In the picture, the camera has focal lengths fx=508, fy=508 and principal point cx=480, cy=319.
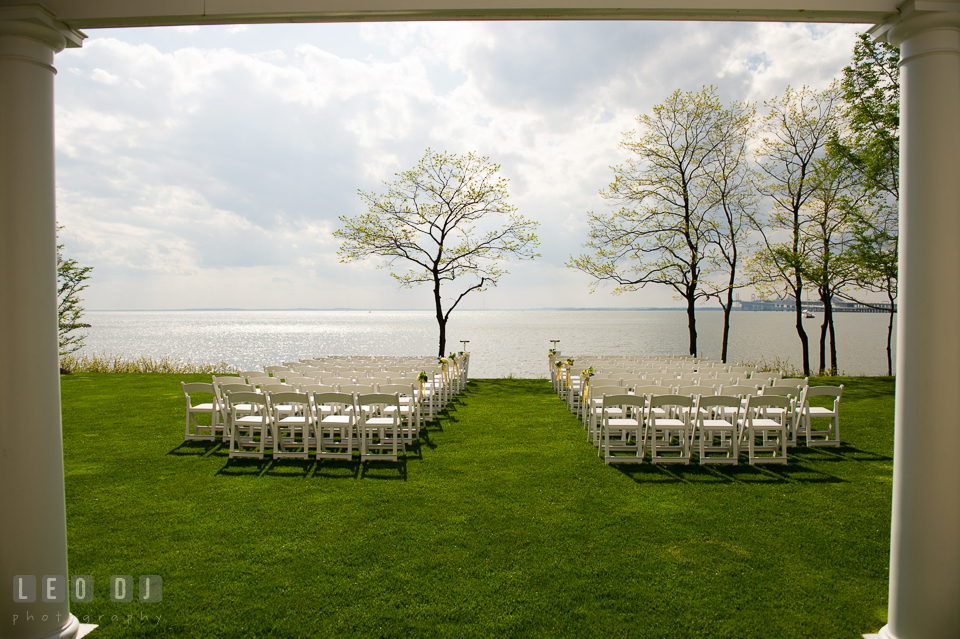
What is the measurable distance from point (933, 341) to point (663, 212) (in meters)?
18.7

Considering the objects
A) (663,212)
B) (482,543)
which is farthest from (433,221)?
(482,543)

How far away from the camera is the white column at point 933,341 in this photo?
107 inches

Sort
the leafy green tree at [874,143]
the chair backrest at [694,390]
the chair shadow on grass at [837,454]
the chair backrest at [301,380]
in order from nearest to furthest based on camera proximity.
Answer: the chair shadow on grass at [837,454] < the chair backrest at [694,390] < the chair backrest at [301,380] < the leafy green tree at [874,143]

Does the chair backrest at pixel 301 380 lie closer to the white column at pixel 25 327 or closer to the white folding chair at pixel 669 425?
the white folding chair at pixel 669 425

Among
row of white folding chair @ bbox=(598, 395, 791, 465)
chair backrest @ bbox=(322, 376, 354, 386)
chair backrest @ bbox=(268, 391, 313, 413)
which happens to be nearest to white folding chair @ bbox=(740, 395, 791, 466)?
row of white folding chair @ bbox=(598, 395, 791, 465)

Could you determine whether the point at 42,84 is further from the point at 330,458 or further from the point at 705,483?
the point at 705,483

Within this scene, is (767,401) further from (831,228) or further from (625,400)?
→ (831,228)

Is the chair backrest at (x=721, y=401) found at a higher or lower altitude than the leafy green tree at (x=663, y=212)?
lower

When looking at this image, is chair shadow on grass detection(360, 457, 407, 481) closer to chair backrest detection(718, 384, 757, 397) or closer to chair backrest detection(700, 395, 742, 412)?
chair backrest detection(700, 395, 742, 412)

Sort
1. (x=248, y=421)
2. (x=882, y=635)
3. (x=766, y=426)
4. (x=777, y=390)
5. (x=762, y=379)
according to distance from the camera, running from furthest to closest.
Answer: (x=762, y=379) → (x=777, y=390) → (x=248, y=421) → (x=766, y=426) → (x=882, y=635)

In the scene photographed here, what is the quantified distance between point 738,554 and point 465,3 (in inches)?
181

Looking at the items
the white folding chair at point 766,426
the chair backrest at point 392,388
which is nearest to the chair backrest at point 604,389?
the white folding chair at point 766,426

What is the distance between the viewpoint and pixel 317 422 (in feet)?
22.3

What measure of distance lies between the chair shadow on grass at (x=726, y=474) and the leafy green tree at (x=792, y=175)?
46.4ft
